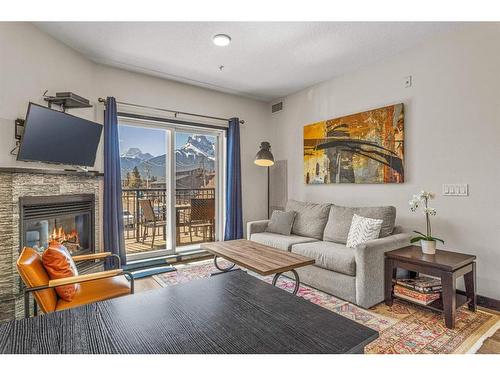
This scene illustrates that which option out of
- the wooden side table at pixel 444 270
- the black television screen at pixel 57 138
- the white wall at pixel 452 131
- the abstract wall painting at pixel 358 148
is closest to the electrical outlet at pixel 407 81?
the white wall at pixel 452 131

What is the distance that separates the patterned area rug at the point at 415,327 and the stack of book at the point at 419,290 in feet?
0.41

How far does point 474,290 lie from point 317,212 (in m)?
1.79

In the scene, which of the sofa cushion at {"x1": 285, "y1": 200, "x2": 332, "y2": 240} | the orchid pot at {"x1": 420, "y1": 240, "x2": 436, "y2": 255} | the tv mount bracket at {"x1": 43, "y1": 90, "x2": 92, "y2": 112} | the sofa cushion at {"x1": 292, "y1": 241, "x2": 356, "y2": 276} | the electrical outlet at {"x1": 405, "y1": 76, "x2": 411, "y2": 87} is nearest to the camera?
the orchid pot at {"x1": 420, "y1": 240, "x2": 436, "y2": 255}

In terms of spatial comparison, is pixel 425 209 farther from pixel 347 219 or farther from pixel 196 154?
pixel 196 154

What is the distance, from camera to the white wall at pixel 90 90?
8.16 feet

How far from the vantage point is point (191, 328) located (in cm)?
100

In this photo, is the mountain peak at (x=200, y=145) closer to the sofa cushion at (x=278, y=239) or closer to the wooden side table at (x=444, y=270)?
the sofa cushion at (x=278, y=239)

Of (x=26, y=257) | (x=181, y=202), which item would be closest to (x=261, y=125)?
(x=181, y=202)

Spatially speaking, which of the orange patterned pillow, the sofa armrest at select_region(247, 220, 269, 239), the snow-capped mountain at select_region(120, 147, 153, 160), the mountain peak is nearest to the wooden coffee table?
the sofa armrest at select_region(247, 220, 269, 239)

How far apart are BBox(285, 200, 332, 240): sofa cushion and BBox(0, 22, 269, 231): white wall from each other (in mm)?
1196

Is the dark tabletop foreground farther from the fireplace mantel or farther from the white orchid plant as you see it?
the white orchid plant

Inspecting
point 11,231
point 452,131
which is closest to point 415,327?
point 452,131

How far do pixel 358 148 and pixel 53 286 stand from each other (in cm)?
343

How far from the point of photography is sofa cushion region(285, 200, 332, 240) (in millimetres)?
3701
